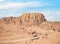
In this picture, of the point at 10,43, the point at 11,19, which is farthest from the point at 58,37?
the point at 11,19

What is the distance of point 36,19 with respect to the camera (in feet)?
323

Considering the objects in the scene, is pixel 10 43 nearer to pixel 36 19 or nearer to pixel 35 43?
pixel 35 43

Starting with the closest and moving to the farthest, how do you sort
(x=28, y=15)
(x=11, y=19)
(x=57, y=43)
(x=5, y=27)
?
(x=57, y=43) → (x=5, y=27) → (x=11, y=19) → (x=28, y=15)

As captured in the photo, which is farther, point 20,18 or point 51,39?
point 20,18

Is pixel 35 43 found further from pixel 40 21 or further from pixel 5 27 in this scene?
pixel 40 21

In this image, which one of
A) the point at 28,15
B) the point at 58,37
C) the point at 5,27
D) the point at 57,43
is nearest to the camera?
the point at 57,43

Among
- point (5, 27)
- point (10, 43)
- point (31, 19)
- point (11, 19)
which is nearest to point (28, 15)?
point (31, 19)

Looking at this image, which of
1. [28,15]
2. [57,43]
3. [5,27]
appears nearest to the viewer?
[57,43]

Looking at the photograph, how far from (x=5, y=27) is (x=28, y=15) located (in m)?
60.7

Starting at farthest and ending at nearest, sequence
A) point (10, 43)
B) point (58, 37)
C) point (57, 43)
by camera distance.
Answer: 1. point (10, 43)
2. point (58, 37)
3. point (57, 43)

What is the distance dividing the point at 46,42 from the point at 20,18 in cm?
7906

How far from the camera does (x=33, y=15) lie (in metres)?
97.9

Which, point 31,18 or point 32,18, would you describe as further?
point 32,18

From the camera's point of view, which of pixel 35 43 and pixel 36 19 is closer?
pixel 35 43
